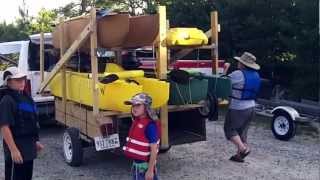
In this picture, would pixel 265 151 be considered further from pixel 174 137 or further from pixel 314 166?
pixel 174 137

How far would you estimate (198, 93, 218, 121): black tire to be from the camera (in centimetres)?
698

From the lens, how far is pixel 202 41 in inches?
277

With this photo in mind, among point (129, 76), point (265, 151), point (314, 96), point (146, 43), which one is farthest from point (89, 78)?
point (314, 96)

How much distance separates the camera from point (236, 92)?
744 cm

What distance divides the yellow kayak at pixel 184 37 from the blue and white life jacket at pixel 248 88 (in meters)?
0.80

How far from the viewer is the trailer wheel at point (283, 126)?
30.1 ft

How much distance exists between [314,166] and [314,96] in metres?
4.53

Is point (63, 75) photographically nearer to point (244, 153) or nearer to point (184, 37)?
point (184, 37)

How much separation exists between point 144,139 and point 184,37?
2.43m

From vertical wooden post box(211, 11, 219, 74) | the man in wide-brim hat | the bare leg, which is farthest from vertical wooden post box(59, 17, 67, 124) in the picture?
the bare leg

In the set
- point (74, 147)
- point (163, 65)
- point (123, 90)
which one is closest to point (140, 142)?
point (123, 90)

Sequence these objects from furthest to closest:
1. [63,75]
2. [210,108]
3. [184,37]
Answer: [63,75], [210,108], [184,37]

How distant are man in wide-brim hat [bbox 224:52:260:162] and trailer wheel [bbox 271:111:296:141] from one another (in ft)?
6.28

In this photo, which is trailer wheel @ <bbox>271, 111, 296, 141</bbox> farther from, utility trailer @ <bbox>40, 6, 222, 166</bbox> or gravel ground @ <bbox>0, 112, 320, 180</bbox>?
utility trailer @ <bbox>40, 6, 222, 166</bbox>
